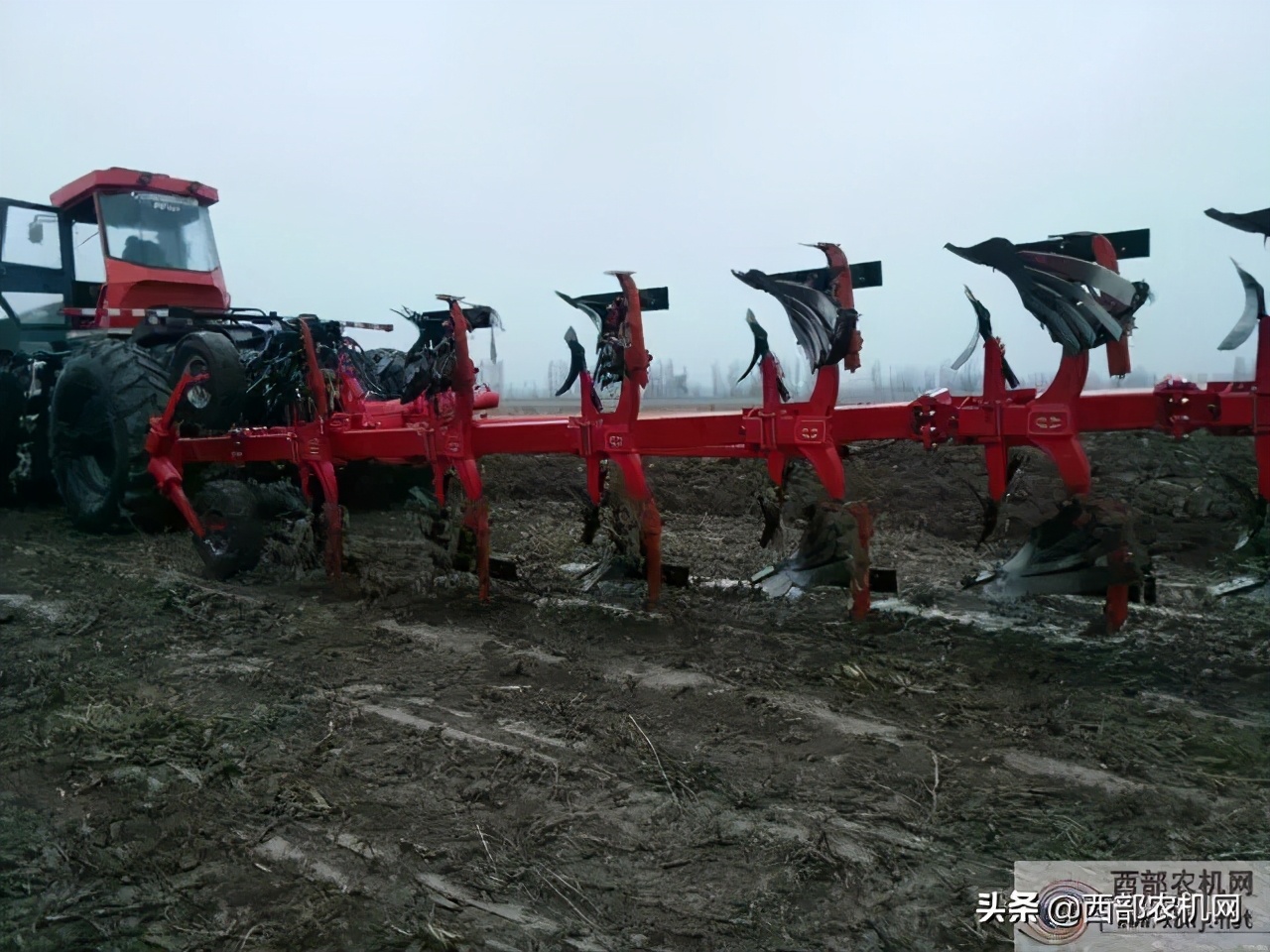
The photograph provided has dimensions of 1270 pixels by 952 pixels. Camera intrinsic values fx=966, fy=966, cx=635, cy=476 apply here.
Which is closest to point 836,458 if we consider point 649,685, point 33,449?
point 649,685

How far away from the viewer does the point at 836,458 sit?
388cm

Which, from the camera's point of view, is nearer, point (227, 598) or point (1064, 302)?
point (1064, 302)

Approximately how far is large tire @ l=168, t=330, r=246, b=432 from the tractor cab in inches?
68.1

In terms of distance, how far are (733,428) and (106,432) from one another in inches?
177

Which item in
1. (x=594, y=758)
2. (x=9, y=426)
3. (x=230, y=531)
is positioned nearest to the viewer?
(x=594, y=758)

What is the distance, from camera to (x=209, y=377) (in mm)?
5414

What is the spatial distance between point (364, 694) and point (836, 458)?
201cm

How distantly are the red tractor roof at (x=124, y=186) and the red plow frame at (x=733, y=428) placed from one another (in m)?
2.47

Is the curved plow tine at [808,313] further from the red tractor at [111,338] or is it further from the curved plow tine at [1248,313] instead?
the red tractor at [111,338]

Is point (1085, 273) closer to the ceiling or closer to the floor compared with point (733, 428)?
closer to the ceiling

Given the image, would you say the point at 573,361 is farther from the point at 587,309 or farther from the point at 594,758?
the point at 594,758

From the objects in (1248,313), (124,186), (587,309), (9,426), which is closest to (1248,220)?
(1248,313)

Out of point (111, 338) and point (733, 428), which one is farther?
point (111, 338)

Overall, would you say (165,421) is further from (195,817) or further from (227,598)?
(195,817)
